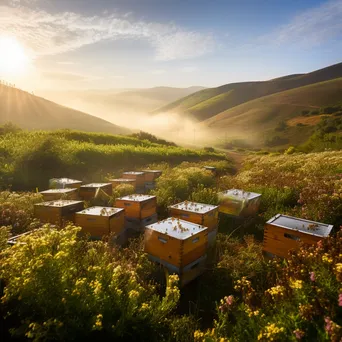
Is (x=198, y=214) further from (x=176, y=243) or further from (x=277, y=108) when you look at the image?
(x=277, y=108)

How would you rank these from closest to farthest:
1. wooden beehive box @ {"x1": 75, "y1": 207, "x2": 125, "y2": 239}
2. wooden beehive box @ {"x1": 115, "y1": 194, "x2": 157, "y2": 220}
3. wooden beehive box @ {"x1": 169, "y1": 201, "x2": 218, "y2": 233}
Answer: wooden beehive box @ {"x1": 75, "y1": 207, "x2": 125, "y2": 239}, wooden beehive box @ {"x1": 169, "y1": 201, "x2": 218, "y2": 233}, wooden beehive box @ {"x1": 115, "y1": 194, "x2": 157, "y2": 220}

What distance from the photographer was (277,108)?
314 ft

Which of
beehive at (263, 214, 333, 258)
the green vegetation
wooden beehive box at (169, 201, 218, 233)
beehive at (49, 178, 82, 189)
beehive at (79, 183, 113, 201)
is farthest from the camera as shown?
the green vegetation

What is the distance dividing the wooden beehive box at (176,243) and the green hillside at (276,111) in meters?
67.9

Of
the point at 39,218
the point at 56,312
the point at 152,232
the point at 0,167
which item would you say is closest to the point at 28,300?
the point at 56,312

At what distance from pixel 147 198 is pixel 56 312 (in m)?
5.72

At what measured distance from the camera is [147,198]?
9312 millimetres

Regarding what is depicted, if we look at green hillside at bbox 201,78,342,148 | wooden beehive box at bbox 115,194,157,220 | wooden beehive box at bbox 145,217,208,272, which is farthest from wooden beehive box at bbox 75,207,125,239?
green hillside at bbox 201,78,342,148

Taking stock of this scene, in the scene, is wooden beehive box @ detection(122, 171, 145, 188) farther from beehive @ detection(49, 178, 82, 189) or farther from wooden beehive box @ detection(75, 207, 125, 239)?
A: wooden beehive box @ detection(75, 207, 125, 239)

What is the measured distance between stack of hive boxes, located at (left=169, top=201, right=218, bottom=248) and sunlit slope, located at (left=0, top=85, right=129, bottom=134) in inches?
2178

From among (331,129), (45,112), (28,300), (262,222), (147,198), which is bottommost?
(331,129)

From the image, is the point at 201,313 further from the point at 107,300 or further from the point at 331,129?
the point at 331,129

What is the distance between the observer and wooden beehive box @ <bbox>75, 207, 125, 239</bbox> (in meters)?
7.50

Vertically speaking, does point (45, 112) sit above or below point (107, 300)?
above
